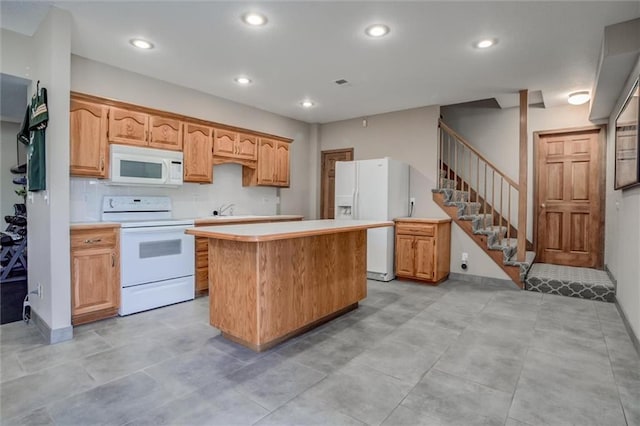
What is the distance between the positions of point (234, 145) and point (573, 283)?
15.8ft

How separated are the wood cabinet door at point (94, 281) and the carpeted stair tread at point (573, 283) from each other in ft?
16.3

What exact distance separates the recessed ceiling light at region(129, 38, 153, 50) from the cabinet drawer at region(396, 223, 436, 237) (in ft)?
12.6

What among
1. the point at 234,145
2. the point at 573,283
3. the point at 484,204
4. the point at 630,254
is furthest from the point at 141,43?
the point at 573,283

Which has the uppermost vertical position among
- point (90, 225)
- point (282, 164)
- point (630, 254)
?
point (282, 164)

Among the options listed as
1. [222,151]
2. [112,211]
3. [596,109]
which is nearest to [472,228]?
[596,109]

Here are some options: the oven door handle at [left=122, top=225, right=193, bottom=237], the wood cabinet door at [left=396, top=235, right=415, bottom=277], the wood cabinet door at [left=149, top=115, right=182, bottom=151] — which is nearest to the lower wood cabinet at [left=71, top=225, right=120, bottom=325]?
the oven door handle at [left=122, top=225, right=193, bottom=237]

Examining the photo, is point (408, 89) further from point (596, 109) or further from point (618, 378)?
point (618, 378)

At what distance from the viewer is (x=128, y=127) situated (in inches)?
149

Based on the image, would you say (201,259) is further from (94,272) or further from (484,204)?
(484,204)

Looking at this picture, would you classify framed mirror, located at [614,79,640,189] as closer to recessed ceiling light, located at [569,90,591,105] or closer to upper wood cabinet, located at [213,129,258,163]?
recessed ceiling light, located at [569,90,591,105]

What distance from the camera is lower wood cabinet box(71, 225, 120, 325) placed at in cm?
316

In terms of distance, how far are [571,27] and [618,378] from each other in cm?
A: 278

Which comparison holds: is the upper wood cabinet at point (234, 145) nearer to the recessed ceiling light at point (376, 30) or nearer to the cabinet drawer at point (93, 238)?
the cabinet drawer at point (93, 238)

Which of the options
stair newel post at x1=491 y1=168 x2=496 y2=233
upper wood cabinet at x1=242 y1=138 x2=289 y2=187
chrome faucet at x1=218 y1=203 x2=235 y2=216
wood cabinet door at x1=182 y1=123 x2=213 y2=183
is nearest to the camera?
wood cabinet door at x1=182 y1=123 x2=213 y2=183
